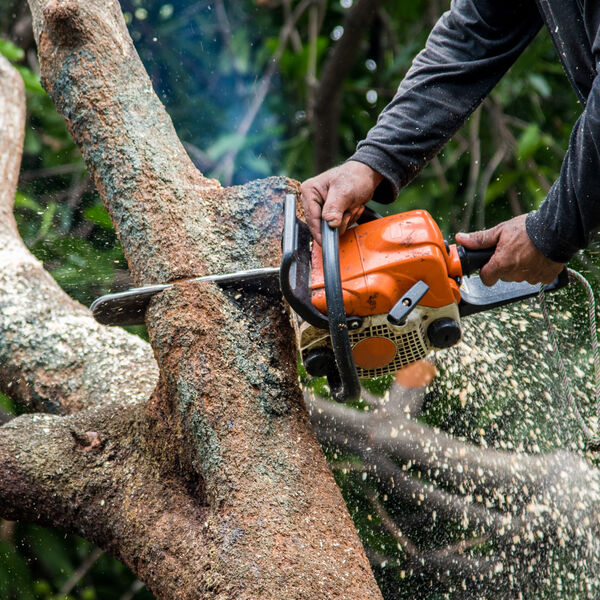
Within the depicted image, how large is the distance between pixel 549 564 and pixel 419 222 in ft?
3.64

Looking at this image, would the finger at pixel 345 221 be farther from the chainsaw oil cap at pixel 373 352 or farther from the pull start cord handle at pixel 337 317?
the chainsaw oil cap at pixel 373 352

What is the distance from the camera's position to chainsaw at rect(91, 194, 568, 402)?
3.98 ft

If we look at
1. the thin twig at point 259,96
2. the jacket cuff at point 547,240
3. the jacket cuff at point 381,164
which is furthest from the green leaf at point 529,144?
the jacket cuff at point 547,240

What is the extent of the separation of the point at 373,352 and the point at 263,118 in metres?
2.51

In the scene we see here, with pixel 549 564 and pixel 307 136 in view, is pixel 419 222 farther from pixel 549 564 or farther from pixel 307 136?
pixel 307 136

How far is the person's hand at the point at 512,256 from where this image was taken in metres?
1.31

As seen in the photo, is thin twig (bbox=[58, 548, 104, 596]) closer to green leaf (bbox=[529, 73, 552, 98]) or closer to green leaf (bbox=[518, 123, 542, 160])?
green leaf (bbox=[518, 123, 542, 160])

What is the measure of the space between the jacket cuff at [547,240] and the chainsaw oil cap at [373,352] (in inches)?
13.4

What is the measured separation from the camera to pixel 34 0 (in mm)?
1683

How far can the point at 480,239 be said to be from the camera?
1.38 metres

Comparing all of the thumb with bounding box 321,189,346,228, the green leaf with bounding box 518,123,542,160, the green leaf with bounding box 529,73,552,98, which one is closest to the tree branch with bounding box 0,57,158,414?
the thumb with bounding box 321,189,346,228

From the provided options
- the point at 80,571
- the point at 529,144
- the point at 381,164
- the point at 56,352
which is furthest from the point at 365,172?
the point at 529,144

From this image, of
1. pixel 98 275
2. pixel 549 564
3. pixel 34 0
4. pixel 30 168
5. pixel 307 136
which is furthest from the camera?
pixel 30 168

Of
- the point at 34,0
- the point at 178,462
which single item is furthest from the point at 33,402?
the point at 34,0
